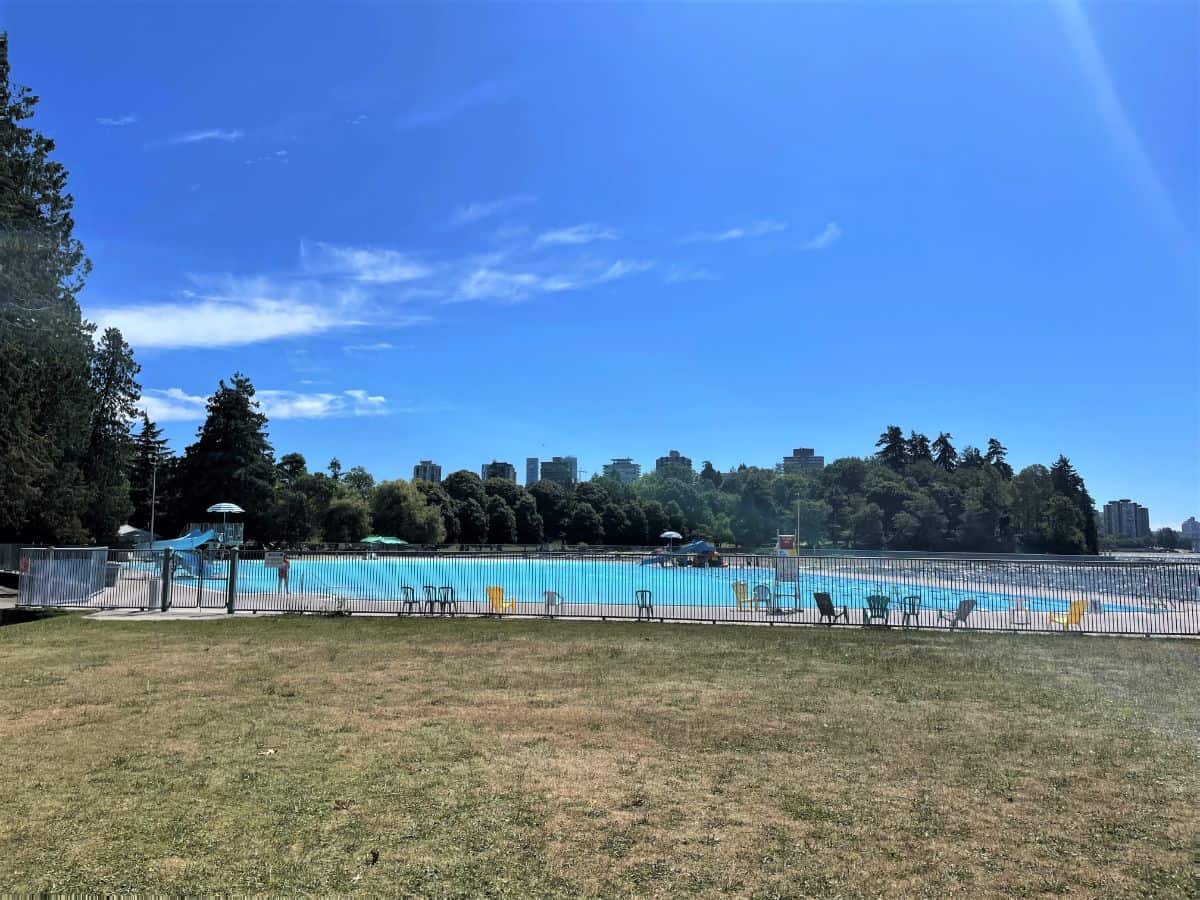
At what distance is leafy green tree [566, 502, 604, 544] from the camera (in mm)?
94500

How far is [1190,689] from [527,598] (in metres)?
17.3

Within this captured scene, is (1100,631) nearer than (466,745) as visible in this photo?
No

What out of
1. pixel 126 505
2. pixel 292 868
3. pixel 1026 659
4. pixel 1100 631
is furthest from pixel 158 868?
pixel 126 505

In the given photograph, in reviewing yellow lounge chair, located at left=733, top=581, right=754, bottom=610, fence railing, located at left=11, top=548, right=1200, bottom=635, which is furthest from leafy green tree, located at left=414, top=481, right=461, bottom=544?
yellow lounge chair, located at left=733, top=581, right=754, bottom=610

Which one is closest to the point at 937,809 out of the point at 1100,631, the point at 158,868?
the point at 158,868

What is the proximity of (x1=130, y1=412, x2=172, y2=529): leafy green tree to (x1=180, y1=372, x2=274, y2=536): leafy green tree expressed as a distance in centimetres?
1130

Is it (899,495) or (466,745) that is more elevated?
(899,495)

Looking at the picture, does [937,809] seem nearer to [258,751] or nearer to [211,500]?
[258,751]

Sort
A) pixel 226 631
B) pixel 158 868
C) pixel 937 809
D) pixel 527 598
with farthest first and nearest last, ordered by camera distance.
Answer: pixel 527 598, pixel 226 631, pixel 937 809, pixel 158 868

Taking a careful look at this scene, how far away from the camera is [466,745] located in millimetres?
7051

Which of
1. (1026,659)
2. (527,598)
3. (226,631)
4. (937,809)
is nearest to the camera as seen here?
(937,809)

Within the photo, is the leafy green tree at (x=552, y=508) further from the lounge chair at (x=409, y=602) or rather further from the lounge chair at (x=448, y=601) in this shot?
the lounge chair at (x=448, y=601)

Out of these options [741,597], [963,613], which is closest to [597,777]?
[963,613]

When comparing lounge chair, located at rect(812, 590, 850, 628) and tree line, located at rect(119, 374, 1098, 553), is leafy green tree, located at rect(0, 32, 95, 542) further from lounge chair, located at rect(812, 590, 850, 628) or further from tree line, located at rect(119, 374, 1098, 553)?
tree line, located at rect(119, 374, 1098, 553)
